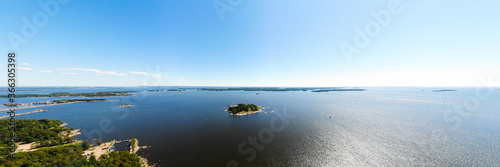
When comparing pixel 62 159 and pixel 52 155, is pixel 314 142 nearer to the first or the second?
pixel 62 159

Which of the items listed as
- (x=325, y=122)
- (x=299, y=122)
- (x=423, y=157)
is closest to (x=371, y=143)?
(x=423, y=157)

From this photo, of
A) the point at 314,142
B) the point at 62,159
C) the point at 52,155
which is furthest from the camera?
the point at 314,142

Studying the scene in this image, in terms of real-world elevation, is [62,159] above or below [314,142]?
above

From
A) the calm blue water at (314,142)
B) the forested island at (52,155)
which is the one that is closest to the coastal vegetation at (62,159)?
the forested island at (52,155)

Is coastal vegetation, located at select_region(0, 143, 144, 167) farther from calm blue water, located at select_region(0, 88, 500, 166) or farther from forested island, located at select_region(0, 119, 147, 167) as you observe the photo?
calm blue water, located at select_region(0, 88, 500, 166)

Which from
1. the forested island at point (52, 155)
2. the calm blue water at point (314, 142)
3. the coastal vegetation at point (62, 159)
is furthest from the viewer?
the calm blue water at point (314, 142)

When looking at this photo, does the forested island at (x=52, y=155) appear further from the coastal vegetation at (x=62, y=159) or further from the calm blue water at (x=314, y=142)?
the calm blue water at (x=314, y=142)

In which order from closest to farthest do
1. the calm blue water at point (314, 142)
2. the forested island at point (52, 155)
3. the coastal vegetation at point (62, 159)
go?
1. the coastal vegetation at point (62, 159)
2. the forested island at point (52, 155)
3. the calm blue water at point (314, 142)

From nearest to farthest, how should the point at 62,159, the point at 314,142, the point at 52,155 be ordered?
the point at 62,159 < the point at 52,155 < the point at 314,142

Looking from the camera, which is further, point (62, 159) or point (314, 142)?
point (314, 142)

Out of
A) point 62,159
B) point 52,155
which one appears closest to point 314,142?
point 62,159

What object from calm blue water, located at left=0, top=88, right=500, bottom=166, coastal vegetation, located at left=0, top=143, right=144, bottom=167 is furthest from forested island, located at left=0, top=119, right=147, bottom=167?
calm blue water, located at left=0, top=88, right=500, bottom=166

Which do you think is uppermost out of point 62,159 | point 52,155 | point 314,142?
point 62,159
